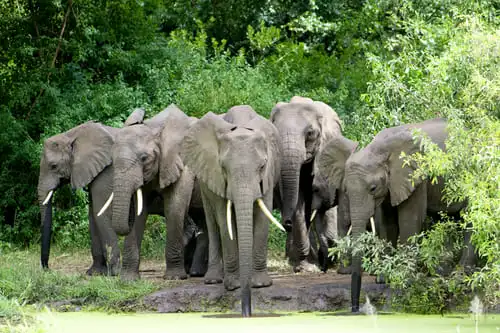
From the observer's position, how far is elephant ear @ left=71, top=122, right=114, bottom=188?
15945 millimetres

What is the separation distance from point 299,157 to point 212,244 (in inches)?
71.0

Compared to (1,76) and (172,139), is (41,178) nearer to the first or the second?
→ (172,139)

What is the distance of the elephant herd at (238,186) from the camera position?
1289 centimetres

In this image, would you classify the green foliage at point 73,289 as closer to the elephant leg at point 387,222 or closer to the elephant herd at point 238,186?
the elephant herd at point 238,186

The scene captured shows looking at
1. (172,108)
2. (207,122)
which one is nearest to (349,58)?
(172,108)

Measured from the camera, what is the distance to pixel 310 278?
48.7 feet

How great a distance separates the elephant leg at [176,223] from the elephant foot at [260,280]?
1.66 meters

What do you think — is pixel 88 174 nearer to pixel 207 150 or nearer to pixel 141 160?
pixel 141 160

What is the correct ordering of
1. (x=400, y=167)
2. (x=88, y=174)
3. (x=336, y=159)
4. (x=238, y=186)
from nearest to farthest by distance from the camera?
1. (x=238, y=186)
2. (x=400, y=167)
3. (x=336, y=159)
4. (x=88, y=174)

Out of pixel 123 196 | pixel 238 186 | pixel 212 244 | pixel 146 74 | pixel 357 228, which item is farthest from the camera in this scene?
pixel 146 74

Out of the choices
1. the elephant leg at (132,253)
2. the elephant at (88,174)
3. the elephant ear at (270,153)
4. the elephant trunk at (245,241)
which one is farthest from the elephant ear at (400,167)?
the elephant at (88,174)

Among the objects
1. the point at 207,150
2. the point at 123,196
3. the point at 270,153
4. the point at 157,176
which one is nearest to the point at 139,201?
the point at 123,196

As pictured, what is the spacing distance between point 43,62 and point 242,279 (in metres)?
10.6

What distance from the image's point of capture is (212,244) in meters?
14.5
